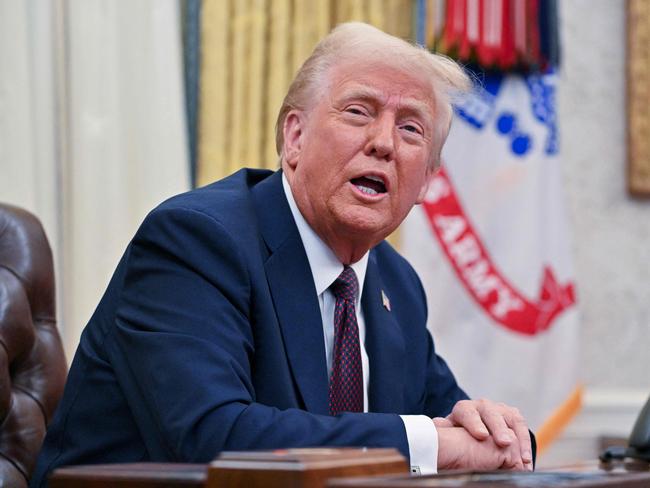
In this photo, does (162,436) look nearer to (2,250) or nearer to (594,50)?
(2,250)

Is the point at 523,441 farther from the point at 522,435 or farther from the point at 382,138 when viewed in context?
the point at 382,138

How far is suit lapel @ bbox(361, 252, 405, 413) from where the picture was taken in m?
2.49

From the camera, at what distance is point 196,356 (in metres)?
1.98

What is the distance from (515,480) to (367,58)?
1.36 metres

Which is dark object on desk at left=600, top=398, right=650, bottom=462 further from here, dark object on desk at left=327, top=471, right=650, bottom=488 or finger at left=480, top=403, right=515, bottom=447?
dark object on desk at left=327, top=471, right=650, bottom=488

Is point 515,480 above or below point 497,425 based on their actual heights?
above

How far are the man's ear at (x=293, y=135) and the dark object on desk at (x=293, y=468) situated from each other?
130 cm

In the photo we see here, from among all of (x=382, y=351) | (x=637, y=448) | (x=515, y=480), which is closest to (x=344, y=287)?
(x=382, y=351)

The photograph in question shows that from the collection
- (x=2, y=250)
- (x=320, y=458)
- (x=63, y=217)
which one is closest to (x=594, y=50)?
(x=63, y=217)

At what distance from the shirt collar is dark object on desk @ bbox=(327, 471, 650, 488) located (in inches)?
39.3

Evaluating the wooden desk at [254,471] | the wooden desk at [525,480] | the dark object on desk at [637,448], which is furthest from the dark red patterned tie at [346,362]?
the wooden desk at [254,471]

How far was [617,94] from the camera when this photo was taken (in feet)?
16.3

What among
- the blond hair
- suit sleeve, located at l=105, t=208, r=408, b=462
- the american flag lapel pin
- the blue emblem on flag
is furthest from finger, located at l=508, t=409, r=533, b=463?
the blue emblem on flag

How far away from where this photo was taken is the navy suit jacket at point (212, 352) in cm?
194
